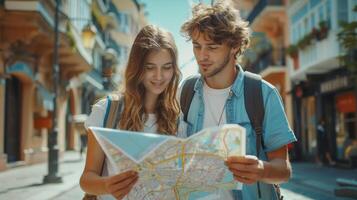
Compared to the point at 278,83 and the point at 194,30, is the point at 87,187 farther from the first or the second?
the point at 278,83

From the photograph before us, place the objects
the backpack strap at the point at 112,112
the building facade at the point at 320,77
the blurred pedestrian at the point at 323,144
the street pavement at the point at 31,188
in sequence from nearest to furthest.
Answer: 1. the backpack strap at the point at 112,112
2. the street pavement at the point at 31,188
3. the building facade at the point at 320,77
4. the blurred pedestrian at the point at 323,144

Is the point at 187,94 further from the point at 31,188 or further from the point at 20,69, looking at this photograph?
the point at 20,69

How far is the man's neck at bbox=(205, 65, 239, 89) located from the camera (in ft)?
9.66

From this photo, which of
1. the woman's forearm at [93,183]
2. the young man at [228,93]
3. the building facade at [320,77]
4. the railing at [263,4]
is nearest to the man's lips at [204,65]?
the young man at [228,93]

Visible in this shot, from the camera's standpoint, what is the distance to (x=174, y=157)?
90.0 inches

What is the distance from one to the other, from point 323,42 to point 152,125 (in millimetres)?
18556

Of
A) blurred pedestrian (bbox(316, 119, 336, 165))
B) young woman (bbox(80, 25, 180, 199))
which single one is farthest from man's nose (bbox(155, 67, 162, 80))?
blurred pedestrian (bbox(316, 119, 336, 165))

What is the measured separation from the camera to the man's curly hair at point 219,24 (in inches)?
110

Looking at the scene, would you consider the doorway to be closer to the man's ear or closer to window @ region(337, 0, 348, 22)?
window @ region(337, 0, 348, 22)

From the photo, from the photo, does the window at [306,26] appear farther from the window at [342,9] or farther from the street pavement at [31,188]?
the street pavement at [31,188]

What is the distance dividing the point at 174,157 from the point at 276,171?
0.57 m

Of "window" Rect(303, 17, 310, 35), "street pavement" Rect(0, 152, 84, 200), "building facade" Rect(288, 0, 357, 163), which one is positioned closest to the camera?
"street pavement" Rect(0, 152, 84, 200)

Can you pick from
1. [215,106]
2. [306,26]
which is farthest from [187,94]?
[306,26]

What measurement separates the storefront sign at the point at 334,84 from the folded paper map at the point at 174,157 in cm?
1838
